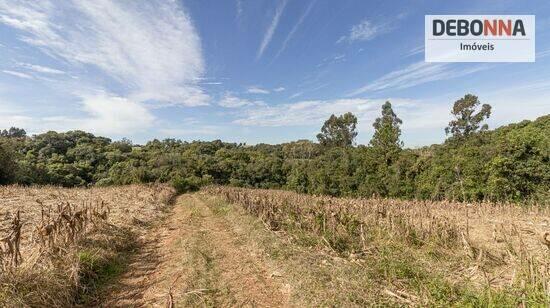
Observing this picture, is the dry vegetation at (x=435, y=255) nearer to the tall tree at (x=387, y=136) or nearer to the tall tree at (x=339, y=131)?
the tall tree at (x=387, y=136)

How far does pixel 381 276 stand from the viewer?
5.65m

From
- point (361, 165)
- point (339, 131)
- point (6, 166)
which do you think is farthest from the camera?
point (339, 131)

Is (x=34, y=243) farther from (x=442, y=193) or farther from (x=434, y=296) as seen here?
(x=442, y=193)

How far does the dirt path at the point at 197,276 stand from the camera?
204 inches

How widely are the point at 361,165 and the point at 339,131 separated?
1734 centimetres

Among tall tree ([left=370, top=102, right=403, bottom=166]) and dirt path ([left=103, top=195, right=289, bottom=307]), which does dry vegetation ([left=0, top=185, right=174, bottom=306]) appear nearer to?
dirt path ([left=103, top=195, right=289, bottom=307])

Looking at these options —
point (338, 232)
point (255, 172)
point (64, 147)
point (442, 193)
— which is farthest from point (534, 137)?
point (64, 147)

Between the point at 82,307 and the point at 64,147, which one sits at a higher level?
the point at 64,147

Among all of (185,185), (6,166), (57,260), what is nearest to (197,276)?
(57,260)

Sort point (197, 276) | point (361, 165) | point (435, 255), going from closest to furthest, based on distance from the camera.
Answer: point (197, 276)
point (435, 255)
point (361, 165)

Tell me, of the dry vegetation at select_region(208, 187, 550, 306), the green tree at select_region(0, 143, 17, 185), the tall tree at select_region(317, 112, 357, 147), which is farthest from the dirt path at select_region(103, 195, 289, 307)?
the tall tree at select_region(317, 112, 357, 147)

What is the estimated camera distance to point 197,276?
6.09 m

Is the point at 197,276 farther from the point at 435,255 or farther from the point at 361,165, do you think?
the point at 361,165

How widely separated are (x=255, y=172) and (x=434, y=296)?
49182mm
